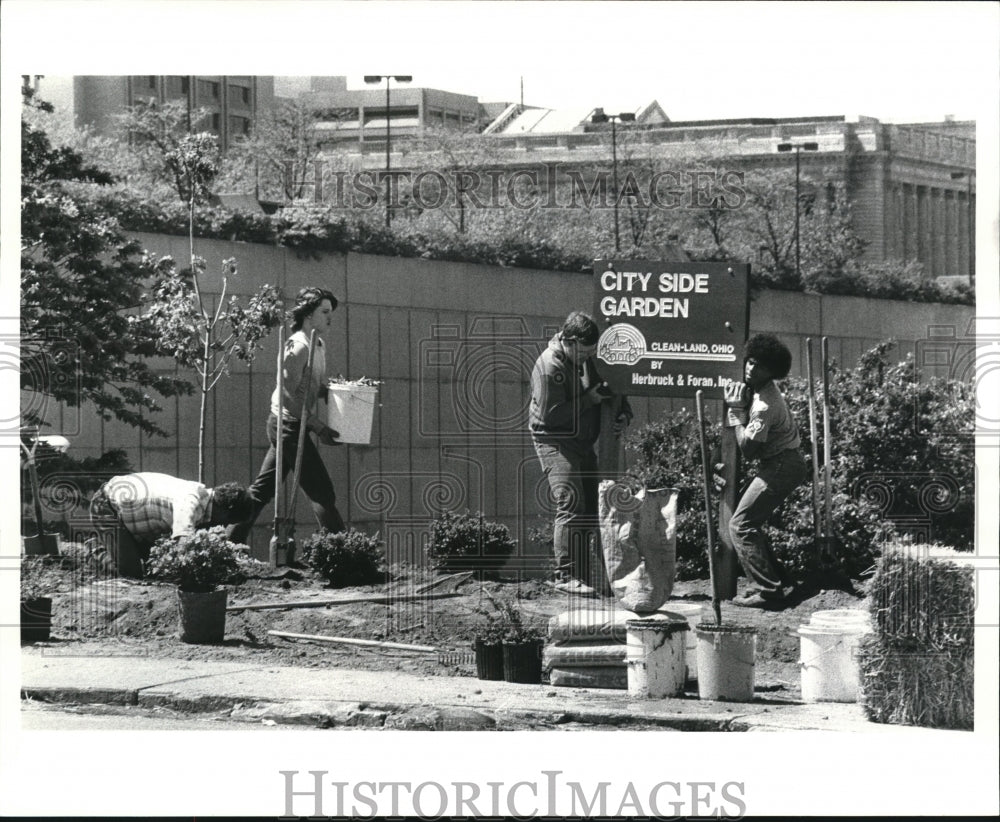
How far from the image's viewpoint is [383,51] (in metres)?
10.5

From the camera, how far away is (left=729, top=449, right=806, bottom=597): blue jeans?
10875mm

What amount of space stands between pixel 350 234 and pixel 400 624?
2.70 metres

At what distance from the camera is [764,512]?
10.9 meters

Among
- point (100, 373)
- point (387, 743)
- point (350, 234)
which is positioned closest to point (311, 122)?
point (350, 234)

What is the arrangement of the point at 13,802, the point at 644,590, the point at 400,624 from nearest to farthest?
the point at 13,802 < the point at 644,590 < the point at 400,624

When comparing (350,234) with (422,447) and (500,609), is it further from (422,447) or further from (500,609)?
(500,609)

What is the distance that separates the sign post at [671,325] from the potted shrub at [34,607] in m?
3.88

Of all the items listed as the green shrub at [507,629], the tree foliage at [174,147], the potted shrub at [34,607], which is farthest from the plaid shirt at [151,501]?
the green shrub at [507,629]

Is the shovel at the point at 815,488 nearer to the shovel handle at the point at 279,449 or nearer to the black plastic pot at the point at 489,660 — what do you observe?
the black plastic pot at the point at 489,660

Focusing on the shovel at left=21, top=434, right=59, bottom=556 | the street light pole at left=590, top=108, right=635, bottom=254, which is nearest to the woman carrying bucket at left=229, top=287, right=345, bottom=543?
the shovel at left=21, top=434, right=59, bottom=556

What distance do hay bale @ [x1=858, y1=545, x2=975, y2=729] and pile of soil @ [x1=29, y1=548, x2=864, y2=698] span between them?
115 centimetres

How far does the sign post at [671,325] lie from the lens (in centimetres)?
1067

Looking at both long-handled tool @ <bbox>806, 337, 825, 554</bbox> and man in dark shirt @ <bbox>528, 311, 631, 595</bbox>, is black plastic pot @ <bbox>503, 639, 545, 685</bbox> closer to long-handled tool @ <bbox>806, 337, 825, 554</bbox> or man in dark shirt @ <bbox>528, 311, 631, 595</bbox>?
man in dark shirt @ <bbox>528, 311, 631, 595</bbox>

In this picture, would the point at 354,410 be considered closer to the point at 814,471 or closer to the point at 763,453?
the point at 763,453
